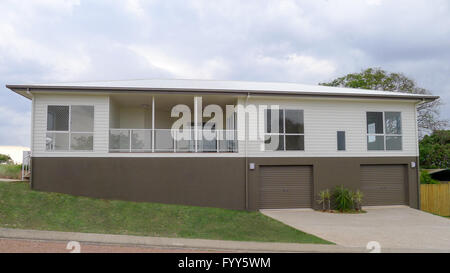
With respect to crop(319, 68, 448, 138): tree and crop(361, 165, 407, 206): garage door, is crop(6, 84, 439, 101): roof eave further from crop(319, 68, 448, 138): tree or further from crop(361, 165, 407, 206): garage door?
crop(319, 68, 448, 138): tree

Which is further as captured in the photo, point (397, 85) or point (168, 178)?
point (397, 85)

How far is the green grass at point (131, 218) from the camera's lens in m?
9.82

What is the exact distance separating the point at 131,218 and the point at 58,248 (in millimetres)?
3769

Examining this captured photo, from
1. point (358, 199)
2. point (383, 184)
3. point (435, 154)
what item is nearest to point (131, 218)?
point (358, 199)

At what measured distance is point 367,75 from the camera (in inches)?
1275

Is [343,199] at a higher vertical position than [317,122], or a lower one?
lower

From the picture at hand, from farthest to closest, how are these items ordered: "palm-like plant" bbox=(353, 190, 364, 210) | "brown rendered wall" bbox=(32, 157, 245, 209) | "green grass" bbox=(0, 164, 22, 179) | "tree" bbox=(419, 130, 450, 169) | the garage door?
1. "tree" bbox=(419, 130, 450, 169)
2. "green grass" bbox=(0, 164, 22, 179)
3. the garage door
4. "palm-like plant" bbox=(353, 190, 364, 210)
5. "brown rendered wall" bbox=(32, 157, 245, 209)

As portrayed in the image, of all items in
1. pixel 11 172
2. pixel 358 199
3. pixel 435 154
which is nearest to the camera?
pixel 358 199

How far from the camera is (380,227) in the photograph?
11.4 meters

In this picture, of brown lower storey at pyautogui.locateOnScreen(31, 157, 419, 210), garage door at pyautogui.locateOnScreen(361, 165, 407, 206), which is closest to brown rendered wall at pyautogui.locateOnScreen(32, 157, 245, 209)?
brown lower storey at pyautogui.locateOnScreen(31, 157, 419, 210)

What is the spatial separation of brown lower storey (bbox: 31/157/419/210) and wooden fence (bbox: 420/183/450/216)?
479 cm

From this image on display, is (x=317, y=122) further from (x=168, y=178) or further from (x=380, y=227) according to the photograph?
(x=168, y=178)

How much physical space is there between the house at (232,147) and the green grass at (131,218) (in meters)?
0.84

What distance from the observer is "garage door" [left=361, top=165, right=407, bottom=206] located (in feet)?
51.0
